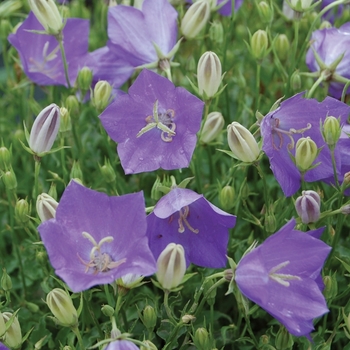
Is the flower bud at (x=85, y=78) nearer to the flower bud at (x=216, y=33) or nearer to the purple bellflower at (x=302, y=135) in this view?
the flower bud at (x=216, y=33)

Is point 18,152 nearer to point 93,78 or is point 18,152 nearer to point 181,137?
point 93,78

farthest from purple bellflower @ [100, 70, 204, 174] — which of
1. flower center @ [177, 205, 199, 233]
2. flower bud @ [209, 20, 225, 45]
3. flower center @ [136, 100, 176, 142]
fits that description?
flower bud @ [209, 20, 225, 45]

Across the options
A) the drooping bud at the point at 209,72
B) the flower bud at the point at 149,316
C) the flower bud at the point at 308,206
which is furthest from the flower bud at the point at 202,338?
the drooping bud at the point at 209,72

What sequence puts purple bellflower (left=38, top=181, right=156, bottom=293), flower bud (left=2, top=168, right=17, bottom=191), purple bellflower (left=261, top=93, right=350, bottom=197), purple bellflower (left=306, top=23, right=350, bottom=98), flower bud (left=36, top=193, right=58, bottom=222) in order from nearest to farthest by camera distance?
1. purple bellflower (left=38, top=181, right=156, bottom=293)
2. flower bud (left=36, top=193, right=58, bottom=222)
3. purple bellflower (left=261, top=93, right=350, bottom=197)
4. flower bud (left=2, top=168, right=17, bottom=191)
5. purple bellflower (left=306, top=23, right=350, bottom=98)

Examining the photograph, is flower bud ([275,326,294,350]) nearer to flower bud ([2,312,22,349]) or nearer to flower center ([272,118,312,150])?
flower center ([272,118,312,150])

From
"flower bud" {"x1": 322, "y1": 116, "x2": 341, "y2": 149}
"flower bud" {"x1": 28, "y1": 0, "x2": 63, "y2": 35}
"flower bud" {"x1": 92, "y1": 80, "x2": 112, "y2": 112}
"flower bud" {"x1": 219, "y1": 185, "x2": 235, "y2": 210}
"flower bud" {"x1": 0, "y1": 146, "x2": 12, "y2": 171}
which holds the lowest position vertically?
"flower bud" {"x1": 219, "y1": 185, "x2": 235, "y2": 210}

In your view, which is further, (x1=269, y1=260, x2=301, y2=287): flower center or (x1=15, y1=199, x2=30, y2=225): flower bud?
(x1=15, y1=199, x2=30, y2=225): flower bud
